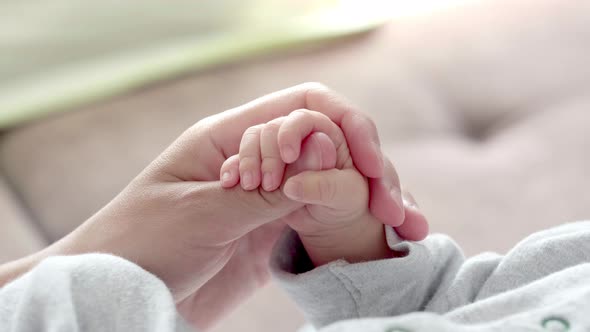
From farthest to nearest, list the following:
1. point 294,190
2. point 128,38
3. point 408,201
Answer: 1. point 128,38
2. point 408,201
3. point 294,190

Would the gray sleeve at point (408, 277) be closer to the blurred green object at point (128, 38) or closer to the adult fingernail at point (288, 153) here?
the adult fingernail at point (288, 153)

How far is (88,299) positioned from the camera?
608mm

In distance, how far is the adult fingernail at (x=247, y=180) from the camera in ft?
2.04

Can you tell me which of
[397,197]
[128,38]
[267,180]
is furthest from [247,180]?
[128,38]

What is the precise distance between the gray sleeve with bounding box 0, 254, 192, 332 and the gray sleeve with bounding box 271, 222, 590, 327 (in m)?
0.14

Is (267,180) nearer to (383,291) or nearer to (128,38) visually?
(383,291)

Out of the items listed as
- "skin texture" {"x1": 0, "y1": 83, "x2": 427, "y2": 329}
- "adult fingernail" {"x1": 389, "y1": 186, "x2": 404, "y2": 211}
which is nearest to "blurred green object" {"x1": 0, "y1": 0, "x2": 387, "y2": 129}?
"skin texture" {"x1": 0, "y1": 83, "x2": 427, "y2": 329}

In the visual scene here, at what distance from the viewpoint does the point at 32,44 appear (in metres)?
1.12

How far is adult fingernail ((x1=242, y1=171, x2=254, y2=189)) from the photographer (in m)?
0.62

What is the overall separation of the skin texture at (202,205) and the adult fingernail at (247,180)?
0.5 inches

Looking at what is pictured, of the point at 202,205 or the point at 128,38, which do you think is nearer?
the point at 202,205

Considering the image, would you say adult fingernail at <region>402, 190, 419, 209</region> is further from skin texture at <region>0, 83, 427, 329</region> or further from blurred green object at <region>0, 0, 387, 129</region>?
blurred green object at <region>0, 0, 387, 129</region>

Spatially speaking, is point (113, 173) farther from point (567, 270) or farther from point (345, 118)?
point (567, 270)

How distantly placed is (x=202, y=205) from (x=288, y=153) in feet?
0.30
